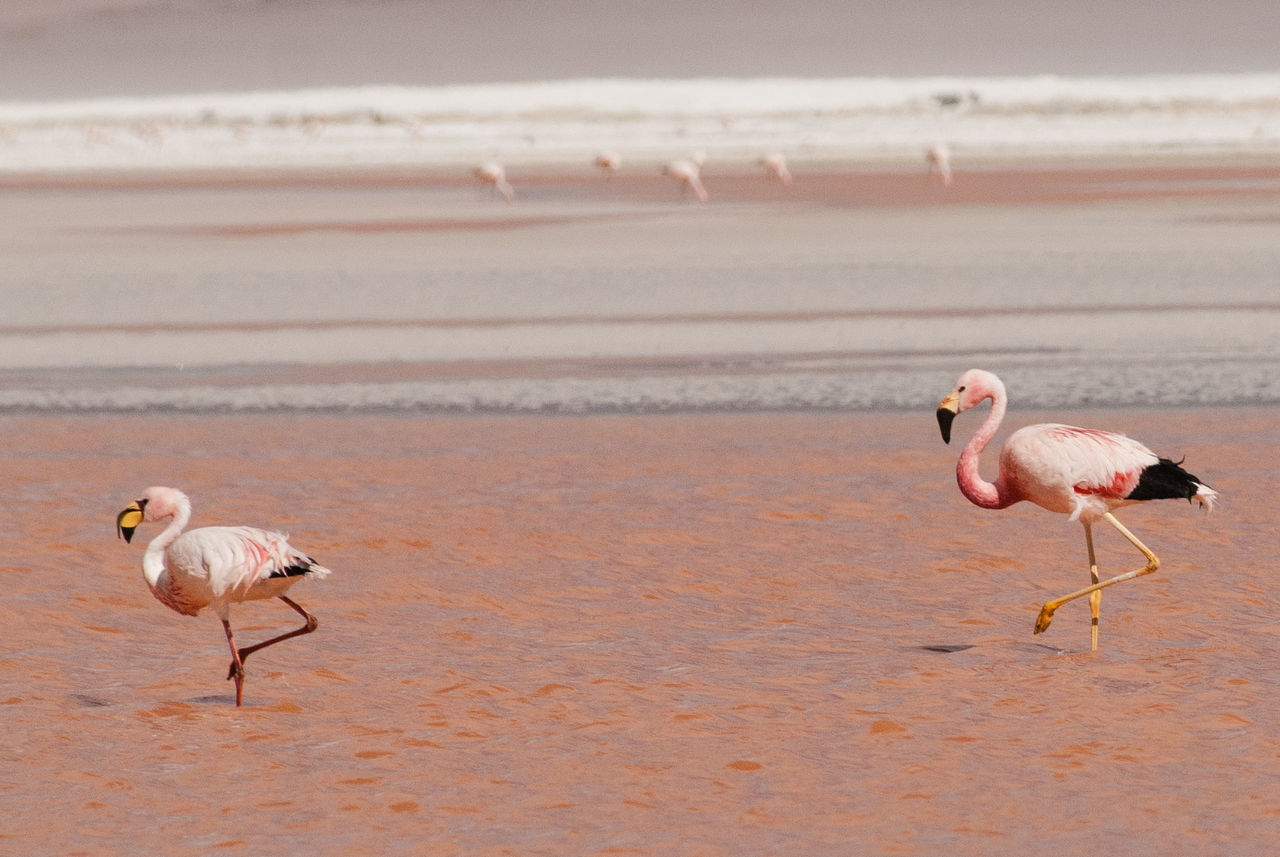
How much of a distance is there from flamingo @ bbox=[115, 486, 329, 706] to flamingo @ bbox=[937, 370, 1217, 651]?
239 cm

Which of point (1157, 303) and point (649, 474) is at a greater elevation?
point (1157, 303)

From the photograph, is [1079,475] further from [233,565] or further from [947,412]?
[233,565]

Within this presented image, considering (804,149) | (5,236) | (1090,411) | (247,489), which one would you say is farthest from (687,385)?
(804,149)

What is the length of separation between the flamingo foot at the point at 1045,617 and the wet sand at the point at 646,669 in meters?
0.10

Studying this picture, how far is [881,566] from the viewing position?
857cm

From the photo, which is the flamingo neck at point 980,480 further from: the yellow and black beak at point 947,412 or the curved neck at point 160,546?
the curved neck at point 160,546

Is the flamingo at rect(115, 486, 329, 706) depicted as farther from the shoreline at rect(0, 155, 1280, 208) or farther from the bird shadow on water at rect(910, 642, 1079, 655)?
the shoreline at rect(0, 155, 1280, 208)

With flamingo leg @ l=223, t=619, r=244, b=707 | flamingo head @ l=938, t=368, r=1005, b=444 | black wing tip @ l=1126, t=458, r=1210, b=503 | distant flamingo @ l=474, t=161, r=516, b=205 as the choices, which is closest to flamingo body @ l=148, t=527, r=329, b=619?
flamingo leg @ l=223, t=619, r=244, b=707

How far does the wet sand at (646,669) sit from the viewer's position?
17.9 feet

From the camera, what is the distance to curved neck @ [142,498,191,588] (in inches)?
263

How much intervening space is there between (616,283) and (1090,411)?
8.42 m

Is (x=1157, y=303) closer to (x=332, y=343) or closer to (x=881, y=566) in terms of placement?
(x=332, y=343)

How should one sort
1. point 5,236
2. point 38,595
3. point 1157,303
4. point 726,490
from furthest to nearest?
point 5,236 → point 1157,303 → point 726,490 → point 38,595

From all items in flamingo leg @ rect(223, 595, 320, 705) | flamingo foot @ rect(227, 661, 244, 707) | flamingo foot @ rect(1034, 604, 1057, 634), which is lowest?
flamingo foot @ rect(227, 661, 244, 707)
